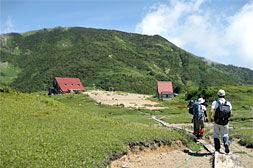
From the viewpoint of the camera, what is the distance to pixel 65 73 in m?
145

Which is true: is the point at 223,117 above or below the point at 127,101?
above

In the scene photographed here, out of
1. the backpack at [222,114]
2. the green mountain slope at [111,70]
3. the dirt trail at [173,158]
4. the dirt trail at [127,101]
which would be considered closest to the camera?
the backpack at [222,114]

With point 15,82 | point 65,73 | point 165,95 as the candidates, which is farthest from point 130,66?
point 165,95

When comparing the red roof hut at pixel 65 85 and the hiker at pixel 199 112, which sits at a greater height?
the red roof hut at pixel 65 85

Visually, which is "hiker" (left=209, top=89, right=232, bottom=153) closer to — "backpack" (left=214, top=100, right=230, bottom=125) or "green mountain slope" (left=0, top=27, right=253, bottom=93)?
"backpack" (left=214, top=100, right=230, bottom=125)

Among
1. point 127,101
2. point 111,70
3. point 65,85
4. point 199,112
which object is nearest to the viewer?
point 199,112

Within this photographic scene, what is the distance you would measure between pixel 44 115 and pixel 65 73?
13351 centimetres

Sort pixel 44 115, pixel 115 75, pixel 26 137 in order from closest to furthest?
1. pixel 26 137
2. pixel 44 115
3. pixel 115 75

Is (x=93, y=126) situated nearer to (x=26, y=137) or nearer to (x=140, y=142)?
(x=140, y=142)

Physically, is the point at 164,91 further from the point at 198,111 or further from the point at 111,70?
the point at 111,70

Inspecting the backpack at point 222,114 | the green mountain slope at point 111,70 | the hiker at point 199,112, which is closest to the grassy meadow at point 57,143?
the hiker at point 199,112

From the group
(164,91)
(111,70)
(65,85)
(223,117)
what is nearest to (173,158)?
(223,117)

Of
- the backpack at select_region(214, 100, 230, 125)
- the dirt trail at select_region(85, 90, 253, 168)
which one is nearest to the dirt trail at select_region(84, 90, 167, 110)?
the dirt trail at select_region(85, 90, 253, 168)

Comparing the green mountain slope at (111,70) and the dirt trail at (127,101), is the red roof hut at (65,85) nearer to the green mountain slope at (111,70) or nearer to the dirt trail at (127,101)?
the dirt trail at (127,101)
